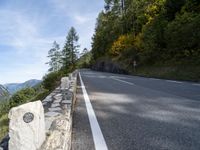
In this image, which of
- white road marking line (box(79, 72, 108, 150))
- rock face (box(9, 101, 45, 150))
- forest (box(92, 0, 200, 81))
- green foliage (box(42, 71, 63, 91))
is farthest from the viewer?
forest (box(92, 0, 200, 81))

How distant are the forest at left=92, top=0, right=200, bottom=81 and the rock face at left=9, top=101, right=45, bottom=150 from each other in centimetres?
1979

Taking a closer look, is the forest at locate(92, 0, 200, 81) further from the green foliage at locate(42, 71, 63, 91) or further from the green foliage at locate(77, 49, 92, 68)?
the green foliage at locate(77, 49, 92, 68)

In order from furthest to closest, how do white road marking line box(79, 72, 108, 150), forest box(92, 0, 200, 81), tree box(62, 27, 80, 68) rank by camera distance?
1. tree box(62, 27, 80, 68)
2. forest box(92, 0, 200, 81)
3. white road marking line box(79, 72, 108, 150)

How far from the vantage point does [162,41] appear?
3422 cm

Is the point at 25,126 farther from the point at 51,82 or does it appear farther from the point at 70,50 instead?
the point at 70,50

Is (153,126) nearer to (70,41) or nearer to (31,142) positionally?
(31,142)

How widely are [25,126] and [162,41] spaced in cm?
3239

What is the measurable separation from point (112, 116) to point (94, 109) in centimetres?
121

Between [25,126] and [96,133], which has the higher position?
[25,126]

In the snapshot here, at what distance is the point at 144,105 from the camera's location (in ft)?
28.8

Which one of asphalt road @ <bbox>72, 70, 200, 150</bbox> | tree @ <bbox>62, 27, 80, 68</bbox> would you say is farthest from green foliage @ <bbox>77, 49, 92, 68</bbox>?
asphalt road @ <bbox>72, 70, 200, 150</bbox>

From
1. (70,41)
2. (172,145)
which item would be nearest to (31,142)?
(172,145)

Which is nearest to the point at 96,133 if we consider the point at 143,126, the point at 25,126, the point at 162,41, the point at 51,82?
the point at 143,126

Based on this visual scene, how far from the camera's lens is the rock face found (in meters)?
3.05
